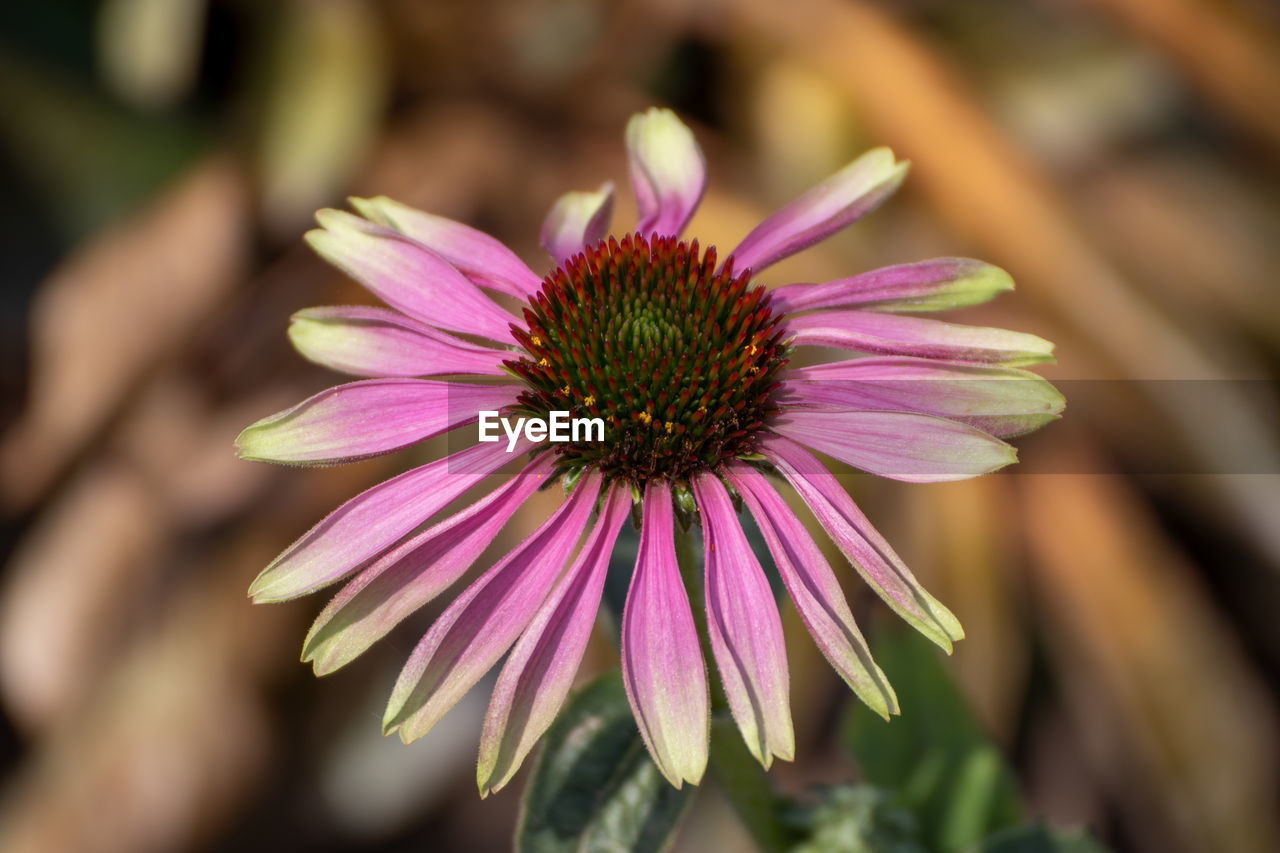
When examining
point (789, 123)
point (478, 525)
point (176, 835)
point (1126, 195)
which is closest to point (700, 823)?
point (176, 835)

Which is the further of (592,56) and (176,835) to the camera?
(592,56)

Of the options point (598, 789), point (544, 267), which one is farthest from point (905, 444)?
point (544, 267)

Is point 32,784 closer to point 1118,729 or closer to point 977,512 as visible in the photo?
point 977,512

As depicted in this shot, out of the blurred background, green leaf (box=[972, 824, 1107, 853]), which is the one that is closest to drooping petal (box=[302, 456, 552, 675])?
green leaf (box=[972, 824, 1107, 853])

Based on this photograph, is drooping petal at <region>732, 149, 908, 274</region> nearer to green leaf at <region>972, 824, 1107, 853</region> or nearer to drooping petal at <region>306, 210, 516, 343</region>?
drooping petal at <region>306, 210, 516, 343</region>

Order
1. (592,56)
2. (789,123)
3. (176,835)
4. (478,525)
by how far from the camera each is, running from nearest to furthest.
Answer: (478,525) < (176,835) < (789,123) < (592,56)

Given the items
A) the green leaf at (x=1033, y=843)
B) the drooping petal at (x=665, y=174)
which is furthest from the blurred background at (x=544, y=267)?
the drooping petal at (x=665, y=174)

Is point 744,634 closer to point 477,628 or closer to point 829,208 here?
point 477,628
